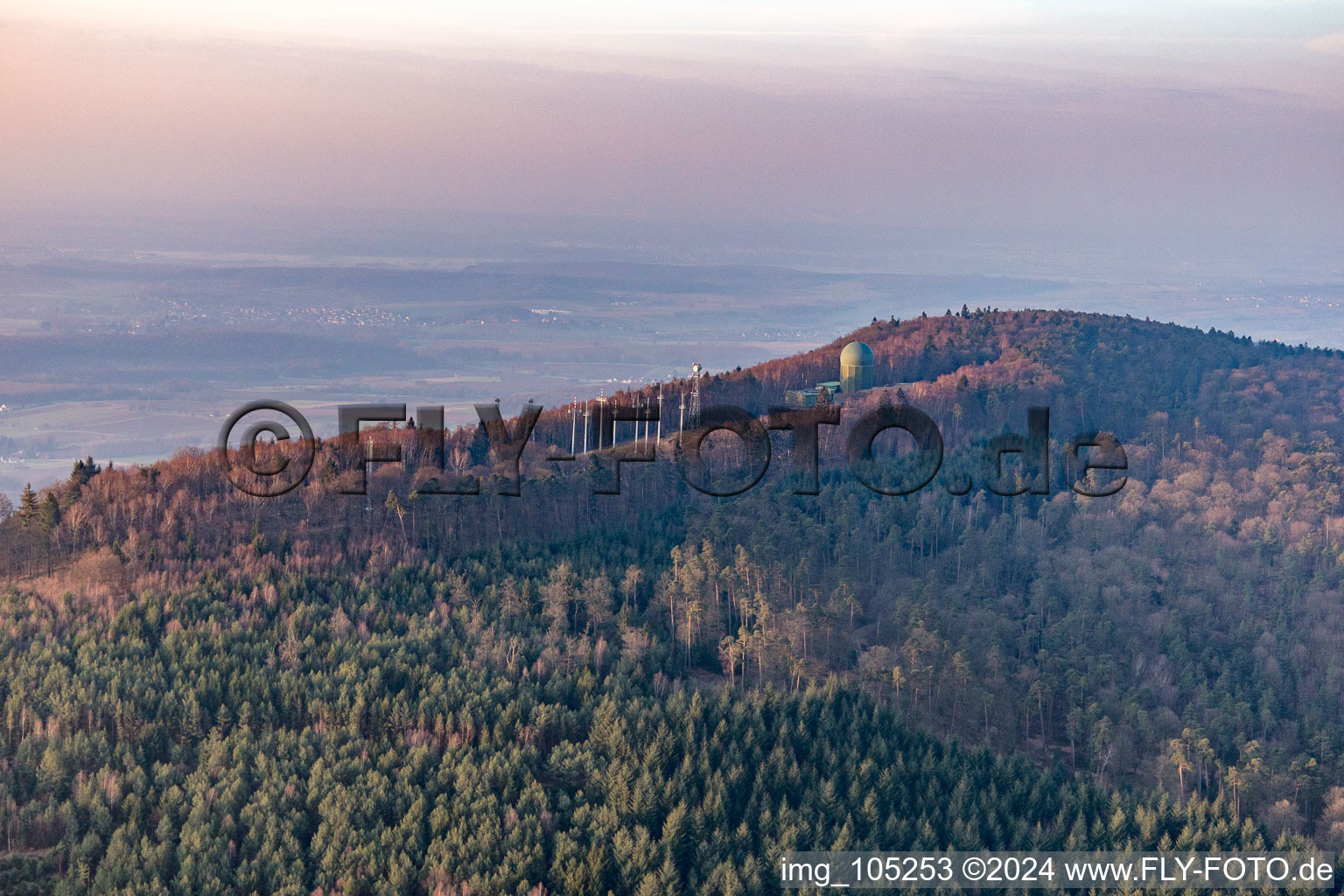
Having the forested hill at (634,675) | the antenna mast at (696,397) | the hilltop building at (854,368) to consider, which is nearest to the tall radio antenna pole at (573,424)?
the forested hill at (634,675)

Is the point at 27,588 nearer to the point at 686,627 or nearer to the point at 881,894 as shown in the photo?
the point at 686,627

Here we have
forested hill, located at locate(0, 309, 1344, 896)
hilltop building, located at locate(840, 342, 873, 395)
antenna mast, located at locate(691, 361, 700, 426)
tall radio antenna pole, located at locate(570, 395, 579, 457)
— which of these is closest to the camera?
forested hill, located at locate(0, 309, 1344, 896)

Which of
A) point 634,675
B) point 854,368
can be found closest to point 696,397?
point 854,368

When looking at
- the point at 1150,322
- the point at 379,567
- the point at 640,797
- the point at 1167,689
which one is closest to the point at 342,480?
the point at 379,567

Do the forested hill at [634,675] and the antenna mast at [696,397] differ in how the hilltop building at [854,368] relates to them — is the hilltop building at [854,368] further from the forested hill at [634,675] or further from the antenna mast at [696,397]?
the forested hill at [634,675]

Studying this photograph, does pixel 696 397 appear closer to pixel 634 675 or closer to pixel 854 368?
pixel 854 368

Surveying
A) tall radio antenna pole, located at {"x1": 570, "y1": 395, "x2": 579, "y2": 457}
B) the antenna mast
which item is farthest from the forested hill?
the antenna mast

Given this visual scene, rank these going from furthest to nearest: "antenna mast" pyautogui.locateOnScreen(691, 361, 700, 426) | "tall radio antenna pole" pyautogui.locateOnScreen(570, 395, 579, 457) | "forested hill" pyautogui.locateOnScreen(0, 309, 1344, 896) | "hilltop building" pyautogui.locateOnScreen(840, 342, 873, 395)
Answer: "hilltop building" pyautogui.locateOnScreen(840, 342, 873, 395)
"antenna mast" pyautogui.locateOnScreen(691, 361, 700, 426)
"tall radio antenna pole" pyautogui.locateOnScreen(570, 395, 579, 457)
"forested hill" pyautogui.locateOnScreen(0, 309, 1344, 896)

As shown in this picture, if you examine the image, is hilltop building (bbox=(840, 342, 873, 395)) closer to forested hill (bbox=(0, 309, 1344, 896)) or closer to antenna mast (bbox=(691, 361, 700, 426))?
antenna mast (bbox=(691, 361, 700, 426))
